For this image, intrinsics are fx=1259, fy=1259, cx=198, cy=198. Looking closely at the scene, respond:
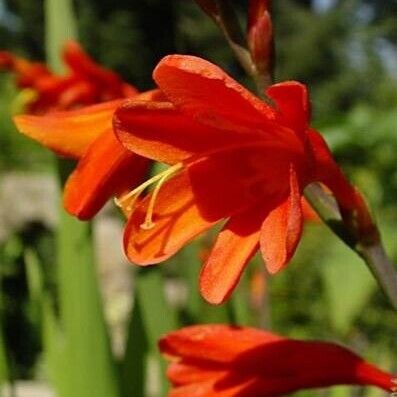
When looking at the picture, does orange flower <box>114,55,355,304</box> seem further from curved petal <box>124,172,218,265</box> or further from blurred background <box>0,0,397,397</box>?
blurred background <box>0,0,397,397</box>

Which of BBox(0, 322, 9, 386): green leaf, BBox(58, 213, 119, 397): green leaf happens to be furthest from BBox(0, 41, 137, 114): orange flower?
BBox(0, 322, 9, 386): green leaf

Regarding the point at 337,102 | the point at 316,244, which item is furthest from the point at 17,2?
the point at 316,244

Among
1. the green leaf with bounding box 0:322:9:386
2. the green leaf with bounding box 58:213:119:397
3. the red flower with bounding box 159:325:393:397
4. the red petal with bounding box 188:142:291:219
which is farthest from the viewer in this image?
the green leaf with bounding box 0:322:9:386

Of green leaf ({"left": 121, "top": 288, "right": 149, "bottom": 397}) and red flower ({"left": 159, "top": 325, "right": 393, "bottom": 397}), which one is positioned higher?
red flower ({"left": 159, "top": 325, "right": 393, "bottom": 397})

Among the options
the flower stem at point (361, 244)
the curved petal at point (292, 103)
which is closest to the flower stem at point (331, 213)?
the flower stem at point (361, 244)

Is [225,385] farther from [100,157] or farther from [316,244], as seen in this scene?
[316,244]

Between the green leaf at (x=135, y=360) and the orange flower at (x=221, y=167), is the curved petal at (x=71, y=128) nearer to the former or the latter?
the orange flower at (x=221, y=167)

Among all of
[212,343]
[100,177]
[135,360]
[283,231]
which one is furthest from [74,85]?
[283,231]

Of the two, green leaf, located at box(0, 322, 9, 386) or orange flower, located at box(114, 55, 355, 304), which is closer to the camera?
orange flower, located at box(114, 55, 355, 304)
